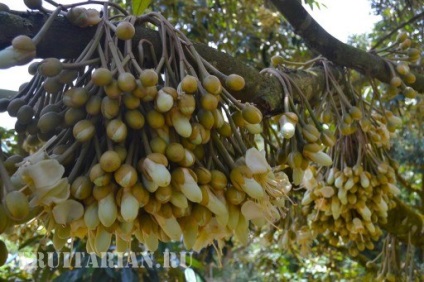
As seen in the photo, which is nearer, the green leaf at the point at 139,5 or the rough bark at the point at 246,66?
the rough bark at the point at 246,66

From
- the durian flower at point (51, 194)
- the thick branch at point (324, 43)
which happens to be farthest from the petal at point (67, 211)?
the thick branch at point (324, 43)

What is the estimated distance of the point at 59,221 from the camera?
570mm

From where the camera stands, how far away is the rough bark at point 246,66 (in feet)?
2.26

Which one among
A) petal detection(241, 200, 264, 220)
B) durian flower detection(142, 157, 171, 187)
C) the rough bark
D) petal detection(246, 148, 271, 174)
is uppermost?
the rough bark

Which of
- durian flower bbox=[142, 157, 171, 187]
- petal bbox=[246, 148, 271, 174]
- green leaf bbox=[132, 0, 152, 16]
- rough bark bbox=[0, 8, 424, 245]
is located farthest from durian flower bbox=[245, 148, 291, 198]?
green leaf bbox=[132, 0, 152, 16]

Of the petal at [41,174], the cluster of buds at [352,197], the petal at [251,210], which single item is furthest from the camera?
the cluster of buds at [352,197]

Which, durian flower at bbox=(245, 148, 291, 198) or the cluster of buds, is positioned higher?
the cluster of buds

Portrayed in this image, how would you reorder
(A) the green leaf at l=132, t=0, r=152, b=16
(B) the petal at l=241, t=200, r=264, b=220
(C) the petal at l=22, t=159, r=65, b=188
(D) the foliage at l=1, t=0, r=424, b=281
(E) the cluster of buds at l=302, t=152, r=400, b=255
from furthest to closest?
1. (E) the cluster of buds at l=302, t=152, r=400, b=255
2. (D) the foliage at l=1, t=0, r=424, b=281
3. (A) the green leaf at l=132, t=0, r=152, b=16
4. (B) the petal at l=241, t=200, r=264, b=220
5. (C) the petal at l=22, t=159, r=65, b=188

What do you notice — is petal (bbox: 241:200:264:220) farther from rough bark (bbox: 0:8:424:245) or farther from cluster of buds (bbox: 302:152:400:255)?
cluster of buds (bbox: 302:152:400:255)

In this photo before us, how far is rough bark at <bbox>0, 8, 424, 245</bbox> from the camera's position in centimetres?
69

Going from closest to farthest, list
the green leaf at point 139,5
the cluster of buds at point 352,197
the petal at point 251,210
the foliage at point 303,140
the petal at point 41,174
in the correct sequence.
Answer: the petal at point 41,174 < the petal at point 251,210 < the green leaf at point 139,5 < the foliage at point 303,140 < the cluster of buds at point 352,197

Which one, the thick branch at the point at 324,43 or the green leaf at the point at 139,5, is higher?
the thick branch at the point at 324,43

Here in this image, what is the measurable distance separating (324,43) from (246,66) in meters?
0.43

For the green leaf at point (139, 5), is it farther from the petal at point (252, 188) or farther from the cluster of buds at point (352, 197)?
the cluster of buds at point (352, 197)
